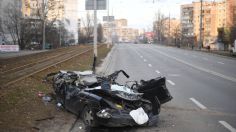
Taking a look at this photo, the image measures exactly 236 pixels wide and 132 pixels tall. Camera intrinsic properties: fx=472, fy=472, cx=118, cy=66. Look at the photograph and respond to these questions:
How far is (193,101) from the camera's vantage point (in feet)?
48.2

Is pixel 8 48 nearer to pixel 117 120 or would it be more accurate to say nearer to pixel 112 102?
pixel 112 102

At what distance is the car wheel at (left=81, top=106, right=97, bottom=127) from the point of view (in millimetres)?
10177

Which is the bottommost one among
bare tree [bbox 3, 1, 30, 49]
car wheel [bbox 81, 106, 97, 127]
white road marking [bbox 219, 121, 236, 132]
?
white road marking [bbox 219, 121, 236, 132]

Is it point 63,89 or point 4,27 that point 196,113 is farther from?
point 4,27

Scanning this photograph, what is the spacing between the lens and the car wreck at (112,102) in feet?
32.5

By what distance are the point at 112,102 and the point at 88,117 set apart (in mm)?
684

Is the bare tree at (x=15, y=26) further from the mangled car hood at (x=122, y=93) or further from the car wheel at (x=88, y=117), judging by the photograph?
the car wheel at (x=88, y=117)

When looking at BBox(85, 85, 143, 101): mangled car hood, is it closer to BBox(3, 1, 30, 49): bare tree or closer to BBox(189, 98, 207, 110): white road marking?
BBox(189, 98, 207, 110): white road marking

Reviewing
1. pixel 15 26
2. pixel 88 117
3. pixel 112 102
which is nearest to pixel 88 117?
pixel 88 117

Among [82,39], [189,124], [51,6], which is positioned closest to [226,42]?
[51,6]

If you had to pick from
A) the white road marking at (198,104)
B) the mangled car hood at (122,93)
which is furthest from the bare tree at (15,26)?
the mangled car hood at (122,93)

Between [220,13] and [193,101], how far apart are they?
14982cm

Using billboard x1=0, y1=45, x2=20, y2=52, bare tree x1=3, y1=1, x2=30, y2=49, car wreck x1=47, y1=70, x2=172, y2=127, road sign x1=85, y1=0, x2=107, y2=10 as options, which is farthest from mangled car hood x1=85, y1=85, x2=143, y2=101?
bare tree x1=3, y1=1, x2=30, y2=49

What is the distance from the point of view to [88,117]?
1041 cm
